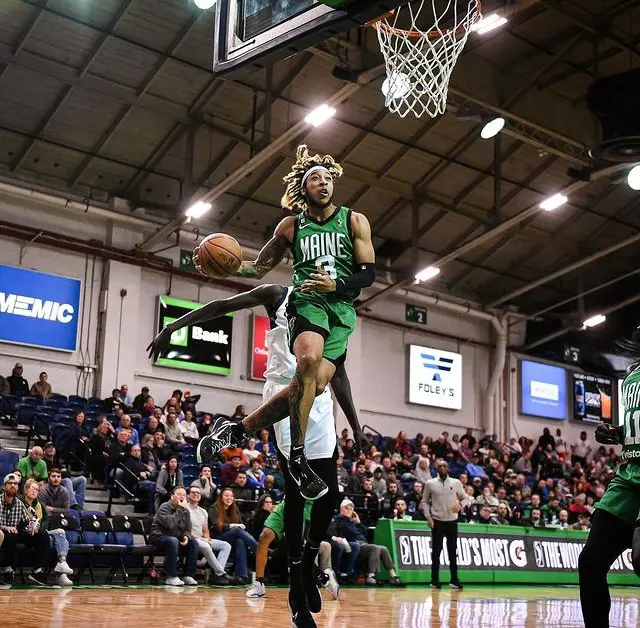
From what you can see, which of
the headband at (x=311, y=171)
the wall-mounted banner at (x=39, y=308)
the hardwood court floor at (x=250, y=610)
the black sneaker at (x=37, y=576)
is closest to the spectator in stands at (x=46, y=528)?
the black sneaker at (x=37, y=576)

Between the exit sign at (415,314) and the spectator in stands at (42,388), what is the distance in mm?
11855

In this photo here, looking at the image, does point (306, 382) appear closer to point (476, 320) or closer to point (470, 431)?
point (470, 431)

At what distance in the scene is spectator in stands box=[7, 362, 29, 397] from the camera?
62.8ft

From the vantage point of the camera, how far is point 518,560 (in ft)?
58.1

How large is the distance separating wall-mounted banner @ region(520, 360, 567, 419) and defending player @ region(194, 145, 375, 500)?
25.3 metres

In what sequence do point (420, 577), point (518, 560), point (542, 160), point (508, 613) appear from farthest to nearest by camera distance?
point (542, 160)
point (518, 560)
point (420, 577)
point (508, 613)

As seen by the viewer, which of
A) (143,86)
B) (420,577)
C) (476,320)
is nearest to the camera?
(420,577)

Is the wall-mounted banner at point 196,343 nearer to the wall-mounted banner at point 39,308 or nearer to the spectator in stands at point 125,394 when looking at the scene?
the spectator in stands at point 125,394

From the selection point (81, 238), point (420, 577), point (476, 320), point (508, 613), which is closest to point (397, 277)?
point (476, 320)

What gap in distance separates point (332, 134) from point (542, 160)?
19.7ft

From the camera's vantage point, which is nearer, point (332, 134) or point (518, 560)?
point (518, 560)

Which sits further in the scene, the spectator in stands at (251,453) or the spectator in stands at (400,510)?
the spectator in stands at (251,453)

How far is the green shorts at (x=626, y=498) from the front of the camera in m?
4.93

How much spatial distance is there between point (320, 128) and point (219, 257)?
16.1m
